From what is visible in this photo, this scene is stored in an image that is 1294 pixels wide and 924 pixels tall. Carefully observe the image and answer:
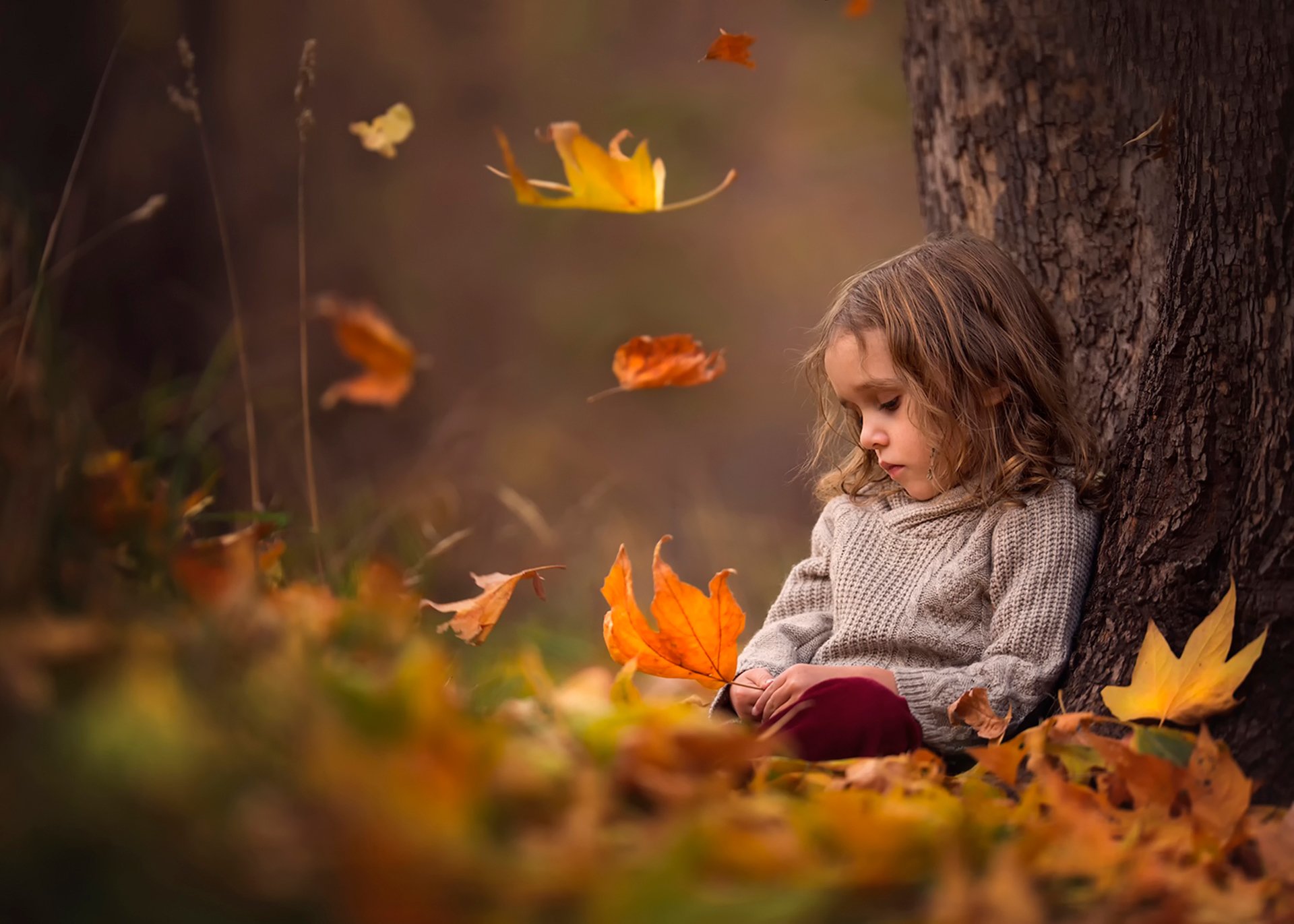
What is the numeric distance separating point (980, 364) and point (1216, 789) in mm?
807

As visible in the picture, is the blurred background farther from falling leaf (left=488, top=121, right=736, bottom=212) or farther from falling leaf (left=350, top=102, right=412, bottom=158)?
falling leaf (left=488, top=121, right=736, bottom=212)

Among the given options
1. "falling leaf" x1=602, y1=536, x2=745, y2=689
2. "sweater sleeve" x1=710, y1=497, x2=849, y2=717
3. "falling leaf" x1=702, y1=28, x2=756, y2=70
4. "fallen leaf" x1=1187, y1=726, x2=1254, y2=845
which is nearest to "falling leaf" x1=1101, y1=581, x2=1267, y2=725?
"fallen leaf" x1=1187, y1=726, x2=1254, y2=845

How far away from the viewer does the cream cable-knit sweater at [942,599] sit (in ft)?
4.82

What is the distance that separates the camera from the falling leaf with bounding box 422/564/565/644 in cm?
140

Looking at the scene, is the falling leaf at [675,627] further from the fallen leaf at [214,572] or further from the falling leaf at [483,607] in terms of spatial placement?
the fallen leaf at [214,572]

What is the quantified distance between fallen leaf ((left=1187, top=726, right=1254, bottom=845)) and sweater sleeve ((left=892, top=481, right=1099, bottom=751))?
1.42ft

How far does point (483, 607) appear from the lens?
1.43m

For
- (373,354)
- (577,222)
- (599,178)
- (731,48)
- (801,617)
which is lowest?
(577,222)

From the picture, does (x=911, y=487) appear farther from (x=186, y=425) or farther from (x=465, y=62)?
(x=465, y=62)

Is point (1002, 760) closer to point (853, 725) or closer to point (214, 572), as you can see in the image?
point (853, 725)

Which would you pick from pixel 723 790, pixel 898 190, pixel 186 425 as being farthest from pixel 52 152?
pixel 898 190

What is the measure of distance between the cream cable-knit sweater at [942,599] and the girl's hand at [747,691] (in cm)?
7

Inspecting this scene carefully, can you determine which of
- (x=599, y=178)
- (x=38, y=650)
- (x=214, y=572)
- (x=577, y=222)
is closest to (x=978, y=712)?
(x=599, y=178)

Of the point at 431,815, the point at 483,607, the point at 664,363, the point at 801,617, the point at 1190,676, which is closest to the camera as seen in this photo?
the point at 431,815
